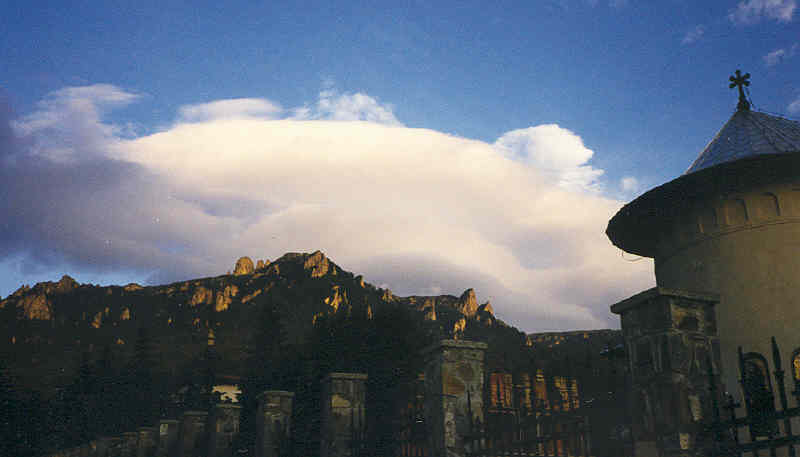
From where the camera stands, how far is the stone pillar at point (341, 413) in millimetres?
9805

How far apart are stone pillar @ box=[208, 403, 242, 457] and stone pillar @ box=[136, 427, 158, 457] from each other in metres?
5.45

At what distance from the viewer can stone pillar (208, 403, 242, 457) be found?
45.8ft

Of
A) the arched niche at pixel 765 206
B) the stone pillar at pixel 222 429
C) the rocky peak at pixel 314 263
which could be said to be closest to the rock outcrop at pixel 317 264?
the rocky peak at pixel 314 263

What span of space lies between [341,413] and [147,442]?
11277 mm

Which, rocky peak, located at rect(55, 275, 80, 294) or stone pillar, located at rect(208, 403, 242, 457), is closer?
stone pillar, located at rect(208, 403, 242, 457)

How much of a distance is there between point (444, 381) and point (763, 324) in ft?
30.0

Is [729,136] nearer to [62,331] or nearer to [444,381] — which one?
[444,381]

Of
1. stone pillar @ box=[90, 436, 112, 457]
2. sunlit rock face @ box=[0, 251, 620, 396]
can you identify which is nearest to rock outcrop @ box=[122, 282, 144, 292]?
sunlit rock face @ box=[0, 251, 620, 396]

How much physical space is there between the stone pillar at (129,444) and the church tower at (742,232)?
1507 centimetres

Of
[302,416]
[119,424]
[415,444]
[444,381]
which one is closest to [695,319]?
[444,381]

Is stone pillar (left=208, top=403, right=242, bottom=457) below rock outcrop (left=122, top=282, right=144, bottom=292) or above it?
below

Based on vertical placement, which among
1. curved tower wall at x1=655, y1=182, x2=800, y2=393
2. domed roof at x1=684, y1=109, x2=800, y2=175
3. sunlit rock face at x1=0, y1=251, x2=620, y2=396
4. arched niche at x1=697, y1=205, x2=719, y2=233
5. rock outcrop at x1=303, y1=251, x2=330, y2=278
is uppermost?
rock outcrop at x1=303, y1=251, x2=330, y2=278

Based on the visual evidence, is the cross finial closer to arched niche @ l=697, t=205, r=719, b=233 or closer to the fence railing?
arched niche @ l=697, t=205, r=719, b=233

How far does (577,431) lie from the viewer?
17.1 feet
